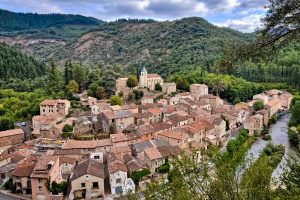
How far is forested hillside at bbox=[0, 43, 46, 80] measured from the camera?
60850 millimetres

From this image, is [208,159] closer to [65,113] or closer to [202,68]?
[65,113]

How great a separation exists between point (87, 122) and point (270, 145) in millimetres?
18015

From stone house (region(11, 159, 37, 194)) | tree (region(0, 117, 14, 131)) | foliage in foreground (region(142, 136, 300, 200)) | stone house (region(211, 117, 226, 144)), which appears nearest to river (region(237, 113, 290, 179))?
stone house (region(211, 117, 226, 144))

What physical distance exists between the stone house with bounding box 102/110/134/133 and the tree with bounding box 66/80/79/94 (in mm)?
10536

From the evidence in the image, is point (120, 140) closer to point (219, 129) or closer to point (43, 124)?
point (43, 124)

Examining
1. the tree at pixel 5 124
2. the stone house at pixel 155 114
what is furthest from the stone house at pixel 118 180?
A: the tree at pixel 5 124

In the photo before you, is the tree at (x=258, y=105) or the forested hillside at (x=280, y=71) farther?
the forested hillside at (x=280, y=71)

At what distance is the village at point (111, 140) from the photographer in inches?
958

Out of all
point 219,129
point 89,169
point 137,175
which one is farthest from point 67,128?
point 219,129

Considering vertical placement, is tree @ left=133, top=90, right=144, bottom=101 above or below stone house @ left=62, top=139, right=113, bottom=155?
above

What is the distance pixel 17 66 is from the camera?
64062mm

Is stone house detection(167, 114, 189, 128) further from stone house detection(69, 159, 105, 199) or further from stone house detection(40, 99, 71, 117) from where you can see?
stone house detection(69, 159, 105, 199)

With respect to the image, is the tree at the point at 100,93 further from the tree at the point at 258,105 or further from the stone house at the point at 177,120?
the tree at the point at 258,105

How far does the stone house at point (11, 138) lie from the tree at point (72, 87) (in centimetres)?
957
